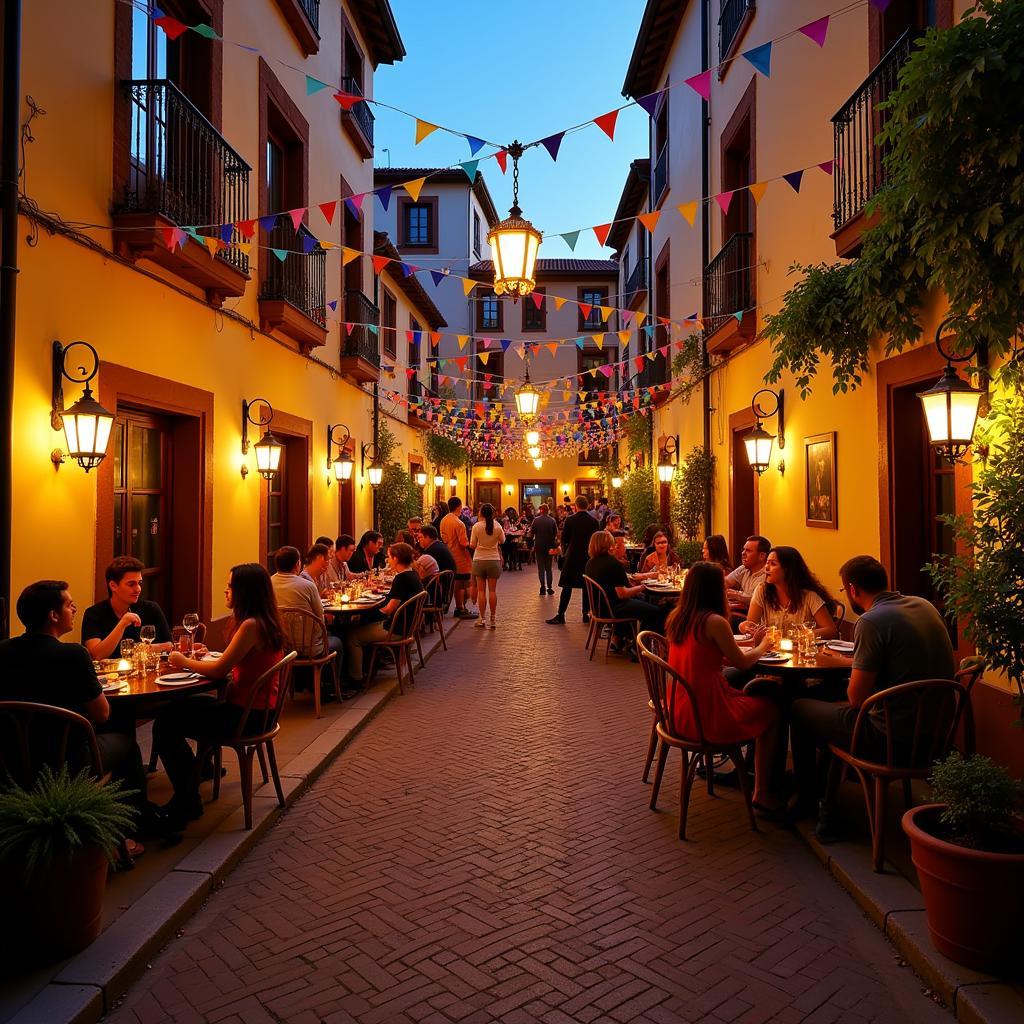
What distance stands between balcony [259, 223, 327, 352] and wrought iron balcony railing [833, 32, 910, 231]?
516 cm

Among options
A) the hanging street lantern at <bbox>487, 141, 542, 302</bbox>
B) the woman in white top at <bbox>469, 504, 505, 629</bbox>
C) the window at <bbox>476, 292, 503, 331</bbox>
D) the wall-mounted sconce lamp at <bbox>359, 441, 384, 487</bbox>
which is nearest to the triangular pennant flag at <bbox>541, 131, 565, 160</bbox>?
the hanging street lantern at <bbox>487, 141, 542, 302</bbox>

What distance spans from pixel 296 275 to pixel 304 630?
16.5 ft

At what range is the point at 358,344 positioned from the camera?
1284 centimetres

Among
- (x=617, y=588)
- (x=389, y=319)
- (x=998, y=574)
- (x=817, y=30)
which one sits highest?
(x=389, y=319)

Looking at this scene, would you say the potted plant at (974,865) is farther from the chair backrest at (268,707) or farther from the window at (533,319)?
the window at (533,319)

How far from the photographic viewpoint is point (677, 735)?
4543 millimetres

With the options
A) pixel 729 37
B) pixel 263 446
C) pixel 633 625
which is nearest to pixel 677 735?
pixel 633 625

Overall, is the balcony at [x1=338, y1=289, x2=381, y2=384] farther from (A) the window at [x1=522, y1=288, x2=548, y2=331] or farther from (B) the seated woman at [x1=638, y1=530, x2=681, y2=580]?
(A) the window at [x1=522, y1=288, x2=548, y2=331]

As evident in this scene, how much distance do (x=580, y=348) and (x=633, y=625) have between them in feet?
76.1

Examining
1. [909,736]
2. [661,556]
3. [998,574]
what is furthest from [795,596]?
[661,556]

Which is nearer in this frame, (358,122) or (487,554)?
(487,554)

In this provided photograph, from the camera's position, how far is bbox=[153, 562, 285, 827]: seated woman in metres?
4.32

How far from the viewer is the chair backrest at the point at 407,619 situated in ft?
25.0

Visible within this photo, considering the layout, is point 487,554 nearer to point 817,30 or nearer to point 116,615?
point 116,615
